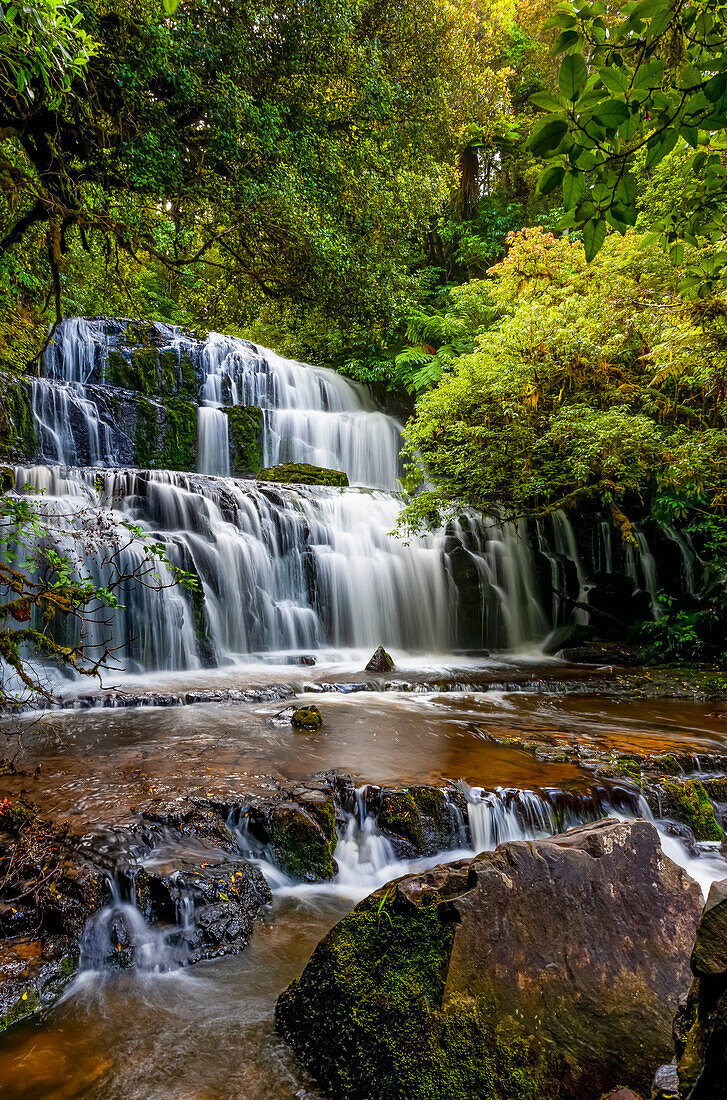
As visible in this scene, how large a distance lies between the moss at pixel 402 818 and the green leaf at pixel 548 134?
3.86 meters

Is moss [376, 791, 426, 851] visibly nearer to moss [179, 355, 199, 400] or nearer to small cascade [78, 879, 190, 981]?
small cascade [78, 879, 190, 981]

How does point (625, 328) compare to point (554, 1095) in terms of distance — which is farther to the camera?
point (625, 328)

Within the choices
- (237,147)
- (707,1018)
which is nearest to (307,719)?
(707,1018)

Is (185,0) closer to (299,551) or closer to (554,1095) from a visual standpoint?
(299,551)

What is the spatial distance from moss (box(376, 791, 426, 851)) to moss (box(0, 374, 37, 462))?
11374 mm

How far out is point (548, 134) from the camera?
53.3 inches

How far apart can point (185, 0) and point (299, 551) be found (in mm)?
→ 7881

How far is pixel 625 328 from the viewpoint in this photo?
32.1 feet

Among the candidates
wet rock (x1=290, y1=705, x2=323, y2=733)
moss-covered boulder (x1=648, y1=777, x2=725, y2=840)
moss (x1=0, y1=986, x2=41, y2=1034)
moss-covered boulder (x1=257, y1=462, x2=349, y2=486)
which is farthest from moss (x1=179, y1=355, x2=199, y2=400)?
moss (x1=0, y1=986, x2=41, y2=1034)

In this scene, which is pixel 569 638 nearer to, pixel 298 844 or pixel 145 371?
pixel 298 844

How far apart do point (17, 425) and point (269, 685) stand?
8.97 meters

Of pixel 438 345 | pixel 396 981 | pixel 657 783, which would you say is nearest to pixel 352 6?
pixel 657 783

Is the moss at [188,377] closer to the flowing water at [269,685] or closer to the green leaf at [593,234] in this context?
the flowing water at [269,685]

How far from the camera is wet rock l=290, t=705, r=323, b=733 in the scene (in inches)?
231
